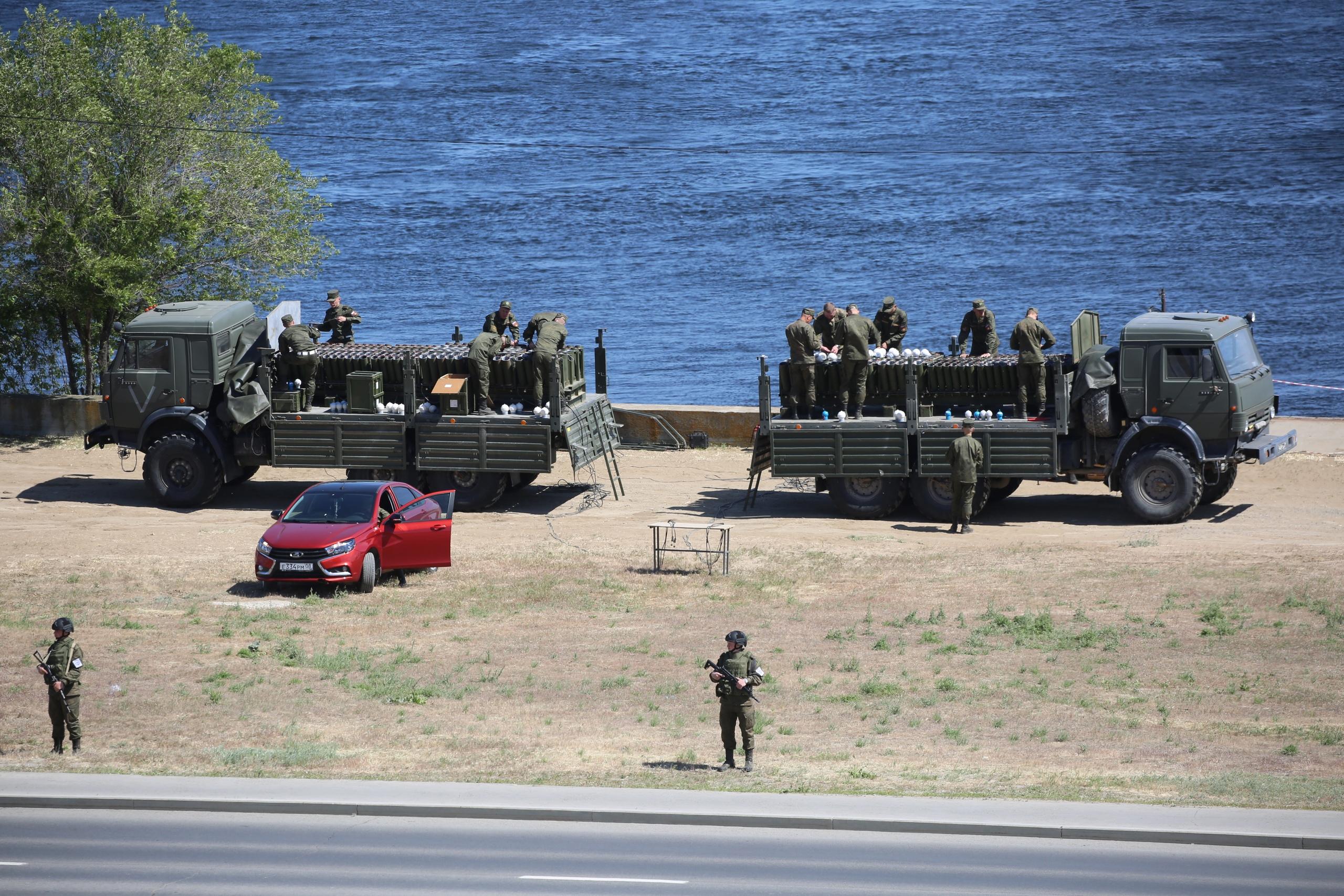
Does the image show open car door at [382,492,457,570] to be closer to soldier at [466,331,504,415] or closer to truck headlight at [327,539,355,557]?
truck headlight at [327,539,355,557]

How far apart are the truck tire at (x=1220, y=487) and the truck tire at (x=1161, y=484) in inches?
24.4

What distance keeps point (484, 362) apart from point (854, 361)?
5.77 meters

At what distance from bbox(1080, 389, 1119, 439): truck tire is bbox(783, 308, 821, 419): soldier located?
4089mm

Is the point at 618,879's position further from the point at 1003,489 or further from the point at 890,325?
the point at 890,325

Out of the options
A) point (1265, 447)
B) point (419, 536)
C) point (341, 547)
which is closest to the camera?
point (341, 547)

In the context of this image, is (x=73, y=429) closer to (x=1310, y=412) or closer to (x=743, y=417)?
(x=743, y=417)

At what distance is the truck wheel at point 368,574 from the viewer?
20.6 metres

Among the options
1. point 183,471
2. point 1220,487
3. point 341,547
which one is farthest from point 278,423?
point 1220,487

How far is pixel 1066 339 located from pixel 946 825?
5660cm

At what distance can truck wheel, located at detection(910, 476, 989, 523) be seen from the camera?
2467 cm

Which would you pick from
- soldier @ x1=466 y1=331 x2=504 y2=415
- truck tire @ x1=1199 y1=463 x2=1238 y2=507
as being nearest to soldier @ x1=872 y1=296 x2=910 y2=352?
truck tire @ x1=1199 y1=463 x2=1238 y2=507

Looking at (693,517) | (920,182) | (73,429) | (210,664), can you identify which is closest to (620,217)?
(920,182)

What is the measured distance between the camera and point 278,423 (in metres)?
26.0

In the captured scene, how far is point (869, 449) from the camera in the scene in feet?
81.1
